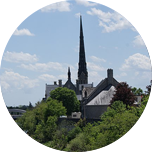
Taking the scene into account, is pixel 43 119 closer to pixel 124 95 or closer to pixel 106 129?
pixel 106 129

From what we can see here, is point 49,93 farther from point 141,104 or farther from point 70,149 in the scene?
point 141,104

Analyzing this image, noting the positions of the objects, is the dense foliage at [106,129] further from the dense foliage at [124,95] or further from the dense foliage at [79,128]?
the dense foliage at [124,95]

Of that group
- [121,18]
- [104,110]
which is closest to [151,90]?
[104,110]

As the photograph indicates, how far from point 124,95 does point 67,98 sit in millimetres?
1897

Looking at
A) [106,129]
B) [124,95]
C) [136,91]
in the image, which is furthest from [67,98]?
[136,91]

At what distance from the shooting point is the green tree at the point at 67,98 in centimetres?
1293

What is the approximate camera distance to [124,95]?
42.1 feet

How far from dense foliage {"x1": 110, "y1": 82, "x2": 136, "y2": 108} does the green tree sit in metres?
Result: 1.23

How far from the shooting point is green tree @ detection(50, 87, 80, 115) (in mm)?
12930

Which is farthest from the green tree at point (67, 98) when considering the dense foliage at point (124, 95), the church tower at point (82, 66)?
the dense foliage at point (124, 95)

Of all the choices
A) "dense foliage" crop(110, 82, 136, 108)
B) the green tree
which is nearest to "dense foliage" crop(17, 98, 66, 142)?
the green tree

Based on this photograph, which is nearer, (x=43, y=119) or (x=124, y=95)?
(x=124, y=95)

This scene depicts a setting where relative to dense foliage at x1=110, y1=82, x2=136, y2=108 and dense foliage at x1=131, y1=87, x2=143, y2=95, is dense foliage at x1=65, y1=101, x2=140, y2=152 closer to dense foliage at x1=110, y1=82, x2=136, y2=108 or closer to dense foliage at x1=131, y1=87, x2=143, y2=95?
dense foliage at x1=110, y1=82, x2=136, y2=108

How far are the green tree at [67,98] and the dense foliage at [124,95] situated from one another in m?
1.23
